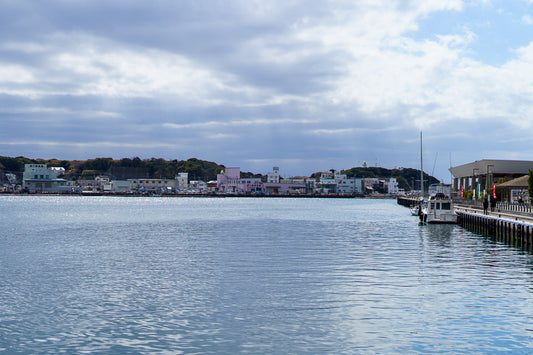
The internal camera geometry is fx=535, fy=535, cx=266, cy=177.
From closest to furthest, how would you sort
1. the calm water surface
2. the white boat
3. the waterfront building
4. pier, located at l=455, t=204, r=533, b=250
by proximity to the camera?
the calm water surface → pier, located at l=455, t=204, r=533, b=250 → the white boat → the waterfront building

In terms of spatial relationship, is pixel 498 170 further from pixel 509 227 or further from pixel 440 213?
pixel 509 227

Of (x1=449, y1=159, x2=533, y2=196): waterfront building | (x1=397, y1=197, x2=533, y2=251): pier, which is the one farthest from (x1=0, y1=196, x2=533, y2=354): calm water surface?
(x1=449, y1=159, x2=533, y2=196): waterfront building

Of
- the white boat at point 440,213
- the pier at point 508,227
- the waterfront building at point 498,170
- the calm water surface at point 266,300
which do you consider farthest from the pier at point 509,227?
the waterfront building at point 498,170

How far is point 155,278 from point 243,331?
37.4 ft

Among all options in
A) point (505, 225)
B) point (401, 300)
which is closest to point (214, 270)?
point (401, 300)

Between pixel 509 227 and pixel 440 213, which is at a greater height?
pixel 440 213

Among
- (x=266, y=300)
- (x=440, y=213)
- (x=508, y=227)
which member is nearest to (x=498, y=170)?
(x=440, y=213)

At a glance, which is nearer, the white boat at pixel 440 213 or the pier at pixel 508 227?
the pier at pixel 508 227

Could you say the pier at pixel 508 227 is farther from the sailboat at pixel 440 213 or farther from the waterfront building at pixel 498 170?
the waterfront building at pixel 498 170

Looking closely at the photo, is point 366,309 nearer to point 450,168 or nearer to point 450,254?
point 450,254

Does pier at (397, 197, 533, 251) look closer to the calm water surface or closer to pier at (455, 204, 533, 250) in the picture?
pier at (455, 204, 533, 250)

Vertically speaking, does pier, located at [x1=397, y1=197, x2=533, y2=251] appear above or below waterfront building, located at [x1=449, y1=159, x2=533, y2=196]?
below

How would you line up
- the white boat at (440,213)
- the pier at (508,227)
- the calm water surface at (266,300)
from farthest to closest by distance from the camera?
the white boat at (440,213) → the pier at (508,227) → the calm water surface at (266,300)

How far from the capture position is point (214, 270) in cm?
3053
